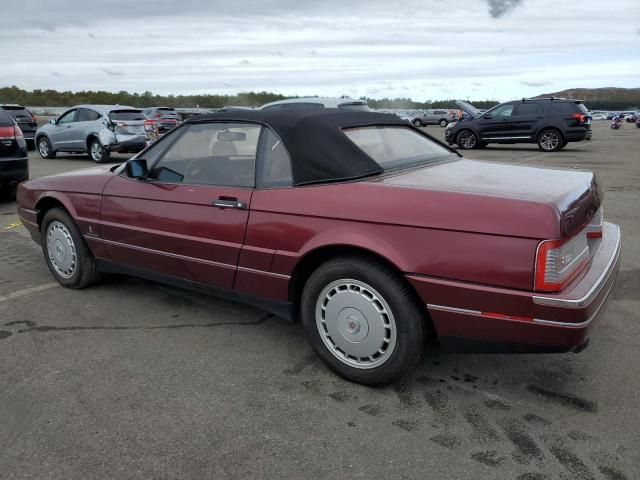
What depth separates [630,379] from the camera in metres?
2.97

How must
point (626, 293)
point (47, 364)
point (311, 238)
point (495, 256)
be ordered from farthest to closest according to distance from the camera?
point (626, 293) < point (47, 364) < point (311, 238) < point (495, 256)

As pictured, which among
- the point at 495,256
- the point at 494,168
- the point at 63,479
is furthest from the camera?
the point at 494,168

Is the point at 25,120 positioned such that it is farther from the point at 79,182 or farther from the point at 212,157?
the point at 212,157

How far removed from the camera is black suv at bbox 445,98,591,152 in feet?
53.6

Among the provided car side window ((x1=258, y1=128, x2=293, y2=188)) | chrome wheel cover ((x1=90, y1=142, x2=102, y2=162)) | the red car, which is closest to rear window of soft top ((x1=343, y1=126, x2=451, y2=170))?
the red car

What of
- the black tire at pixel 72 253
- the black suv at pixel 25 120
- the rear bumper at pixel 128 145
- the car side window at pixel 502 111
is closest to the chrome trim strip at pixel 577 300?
the black tire at pixel 72 253

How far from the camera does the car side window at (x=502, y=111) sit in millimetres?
17094

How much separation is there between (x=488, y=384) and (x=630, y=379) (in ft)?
2.51

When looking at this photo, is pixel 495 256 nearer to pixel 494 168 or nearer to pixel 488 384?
pixel 488 384

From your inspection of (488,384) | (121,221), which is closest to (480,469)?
(488,384)

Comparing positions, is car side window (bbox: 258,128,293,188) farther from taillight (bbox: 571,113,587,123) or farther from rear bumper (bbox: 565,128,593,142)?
taillight (bbox: 571,113,587,123)

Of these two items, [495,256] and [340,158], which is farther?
[340,158]

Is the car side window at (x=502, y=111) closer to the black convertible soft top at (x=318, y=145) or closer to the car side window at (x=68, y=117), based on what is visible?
the car side window at (x=68, y=117)

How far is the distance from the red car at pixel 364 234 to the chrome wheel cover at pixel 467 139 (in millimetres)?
14625
